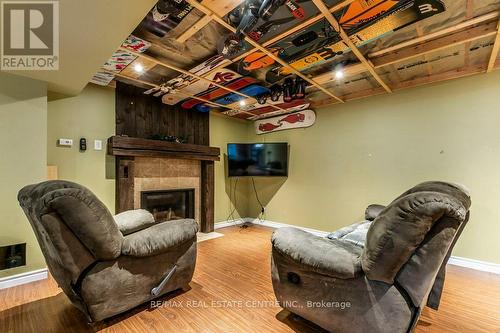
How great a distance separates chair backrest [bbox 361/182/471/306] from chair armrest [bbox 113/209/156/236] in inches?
77.5

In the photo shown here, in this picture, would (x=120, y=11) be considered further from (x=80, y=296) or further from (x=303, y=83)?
(x=303, y=83)

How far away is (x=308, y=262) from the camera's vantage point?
1392mm

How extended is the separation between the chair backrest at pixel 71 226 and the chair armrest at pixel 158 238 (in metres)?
0.12

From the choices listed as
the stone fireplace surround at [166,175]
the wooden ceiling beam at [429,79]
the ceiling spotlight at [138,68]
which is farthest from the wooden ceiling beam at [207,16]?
the wooden ceiling beam at [429,79]

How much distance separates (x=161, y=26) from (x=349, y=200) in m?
3.47

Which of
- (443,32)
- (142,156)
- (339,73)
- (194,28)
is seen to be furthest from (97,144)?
(443,32)

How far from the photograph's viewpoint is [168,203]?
151 inches

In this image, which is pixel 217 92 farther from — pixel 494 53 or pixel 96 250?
pixel 494 53

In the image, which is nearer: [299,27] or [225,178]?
[299,27]

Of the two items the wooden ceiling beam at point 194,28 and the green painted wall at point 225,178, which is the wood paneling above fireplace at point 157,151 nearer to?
the green painted wall at point 225,178

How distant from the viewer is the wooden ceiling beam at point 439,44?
1.92 m

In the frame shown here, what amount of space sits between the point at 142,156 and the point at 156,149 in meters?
0.23

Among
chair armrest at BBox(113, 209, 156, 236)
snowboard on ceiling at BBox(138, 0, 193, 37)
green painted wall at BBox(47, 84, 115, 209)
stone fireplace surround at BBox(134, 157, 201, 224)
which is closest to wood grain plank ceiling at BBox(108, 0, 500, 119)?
snowboard on ceiling at BBox(138, 0, 193, 37)

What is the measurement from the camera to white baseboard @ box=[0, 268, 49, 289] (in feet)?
7.05
